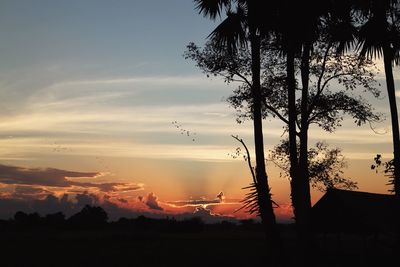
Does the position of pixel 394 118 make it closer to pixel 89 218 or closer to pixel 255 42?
pixel 255 42

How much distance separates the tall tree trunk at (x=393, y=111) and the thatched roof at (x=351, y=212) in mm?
8471

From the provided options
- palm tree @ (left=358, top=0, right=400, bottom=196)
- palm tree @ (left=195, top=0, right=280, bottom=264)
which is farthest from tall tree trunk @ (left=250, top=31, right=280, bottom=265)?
palm tree @ (left=358, top=0, right=400, bottom=196)

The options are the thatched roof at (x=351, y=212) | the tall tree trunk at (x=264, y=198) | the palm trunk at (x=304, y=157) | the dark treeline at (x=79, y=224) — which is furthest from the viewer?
the dark treeline at (x=79, y=224)

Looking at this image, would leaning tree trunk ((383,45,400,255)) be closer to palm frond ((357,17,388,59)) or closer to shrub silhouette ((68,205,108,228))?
palm frond ((357,17,388,59))

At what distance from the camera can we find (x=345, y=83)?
31.3 meters

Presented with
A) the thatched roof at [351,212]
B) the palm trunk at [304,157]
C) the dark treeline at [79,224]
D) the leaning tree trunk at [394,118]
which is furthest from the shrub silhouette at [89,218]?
the leaning tree trunk at [394,118]

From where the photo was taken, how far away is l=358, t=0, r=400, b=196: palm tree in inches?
1040

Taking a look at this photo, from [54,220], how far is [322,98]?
89.0m

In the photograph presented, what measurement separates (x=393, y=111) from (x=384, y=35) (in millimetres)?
3701

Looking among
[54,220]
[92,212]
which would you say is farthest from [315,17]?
[92,212]

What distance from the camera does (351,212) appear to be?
34.0m

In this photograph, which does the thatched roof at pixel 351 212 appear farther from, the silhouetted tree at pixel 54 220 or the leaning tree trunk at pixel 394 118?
the silhouetted tree at pixel 54 220

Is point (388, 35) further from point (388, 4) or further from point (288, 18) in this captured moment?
point (288, 18)

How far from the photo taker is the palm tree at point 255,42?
25672 mm
